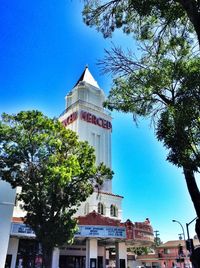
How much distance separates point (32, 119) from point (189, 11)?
17291mm

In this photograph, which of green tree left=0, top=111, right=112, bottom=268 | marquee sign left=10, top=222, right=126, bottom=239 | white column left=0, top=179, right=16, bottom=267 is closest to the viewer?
green tree left=0, top=111, right=112, bottom=268

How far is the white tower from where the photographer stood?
4131 cm

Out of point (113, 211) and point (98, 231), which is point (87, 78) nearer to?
point (113, 211)

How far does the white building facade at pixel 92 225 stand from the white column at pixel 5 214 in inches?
10.2

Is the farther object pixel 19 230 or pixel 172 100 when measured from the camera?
pixel 19 230

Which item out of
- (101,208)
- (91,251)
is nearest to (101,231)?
(91,251)

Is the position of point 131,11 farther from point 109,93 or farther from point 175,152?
point 175,152

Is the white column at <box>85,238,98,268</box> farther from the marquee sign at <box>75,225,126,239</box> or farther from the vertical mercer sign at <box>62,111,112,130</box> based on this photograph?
the vertical mercer sign at <box>62,111,112,130</box>

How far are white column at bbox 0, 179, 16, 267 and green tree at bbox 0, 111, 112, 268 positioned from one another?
357cm

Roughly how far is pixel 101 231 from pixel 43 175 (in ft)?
35.2

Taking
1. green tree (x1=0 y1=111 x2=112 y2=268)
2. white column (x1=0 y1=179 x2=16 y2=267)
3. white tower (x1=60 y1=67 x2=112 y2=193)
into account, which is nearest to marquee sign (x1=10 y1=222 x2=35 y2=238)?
white column (x1=0 y1=179 x2=16 y2=267)

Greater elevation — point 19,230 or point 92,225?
point 92,225

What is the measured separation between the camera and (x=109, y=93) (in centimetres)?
1027

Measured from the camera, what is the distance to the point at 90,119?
42.3 meters
